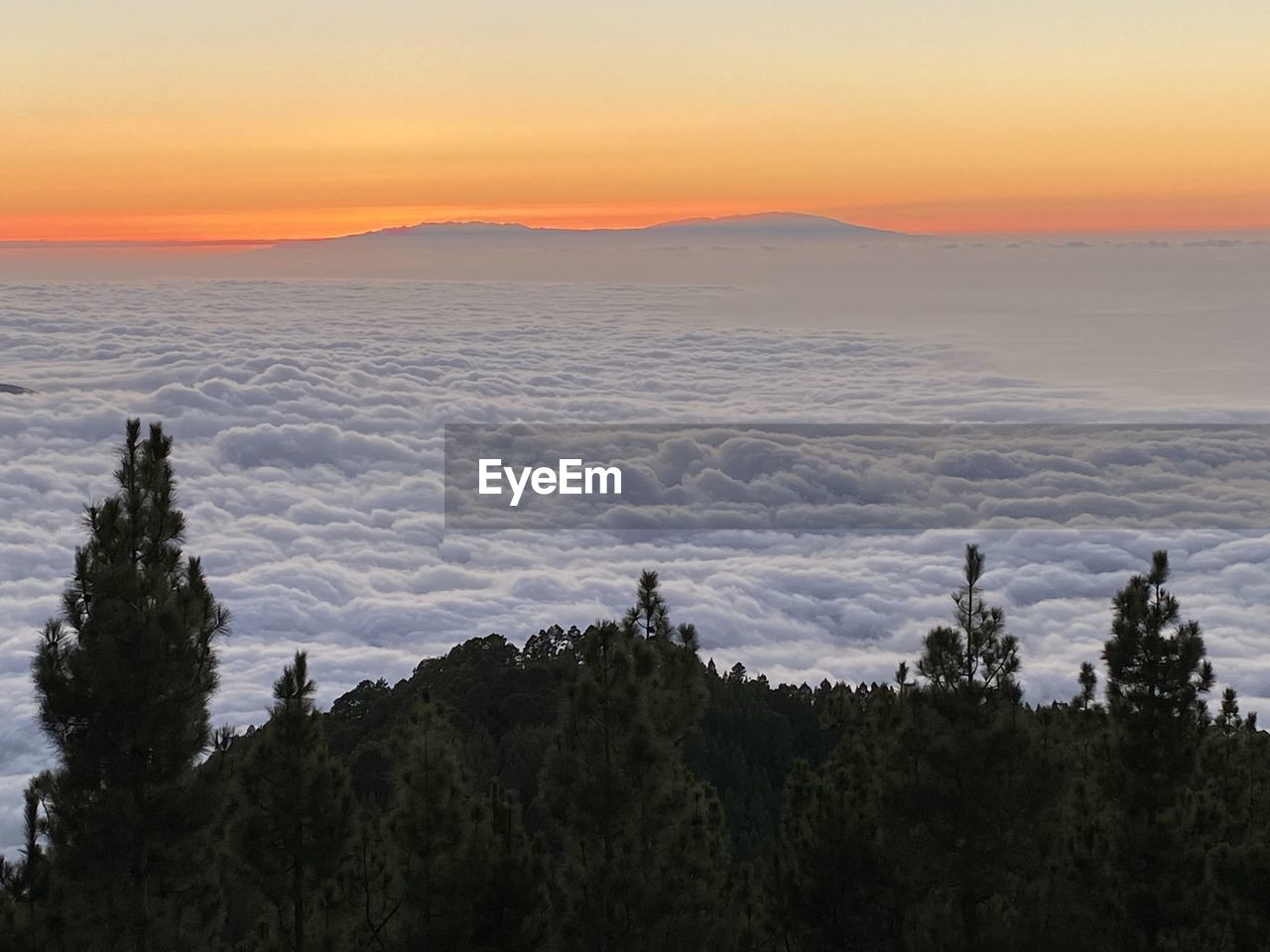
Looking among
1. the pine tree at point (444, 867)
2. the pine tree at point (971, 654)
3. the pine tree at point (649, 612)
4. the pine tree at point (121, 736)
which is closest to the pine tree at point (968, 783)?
the pine tree at point (971, 654)

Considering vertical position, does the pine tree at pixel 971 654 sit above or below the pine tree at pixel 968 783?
above

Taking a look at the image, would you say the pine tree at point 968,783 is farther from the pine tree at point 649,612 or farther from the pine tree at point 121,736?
the pine tree at point 121,736

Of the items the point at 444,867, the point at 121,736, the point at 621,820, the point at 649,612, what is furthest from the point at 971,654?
the point at 121,736

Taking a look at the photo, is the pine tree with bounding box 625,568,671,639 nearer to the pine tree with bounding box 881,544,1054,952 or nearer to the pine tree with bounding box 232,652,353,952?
the pine tree with bounding box 881,544,1054,952

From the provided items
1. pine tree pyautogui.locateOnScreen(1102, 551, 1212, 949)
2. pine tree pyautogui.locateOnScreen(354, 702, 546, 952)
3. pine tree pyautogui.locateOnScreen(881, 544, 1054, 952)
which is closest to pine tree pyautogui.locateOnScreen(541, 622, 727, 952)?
pine tree pyautogui.locateOnScreen(354, 702, 546, 952)

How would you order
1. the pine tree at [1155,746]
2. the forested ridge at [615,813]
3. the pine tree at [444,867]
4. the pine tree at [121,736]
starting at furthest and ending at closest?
the pine tree at [1155,746] → the pine tree at [444,867] → the forested ridge at [615,813] → the pine tree at [121,736]

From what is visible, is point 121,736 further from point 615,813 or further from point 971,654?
point 971,654

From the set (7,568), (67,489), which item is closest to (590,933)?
(7,568)
